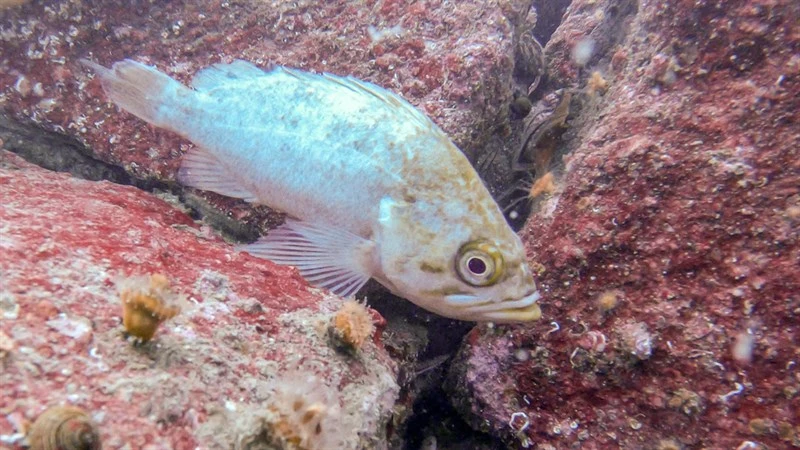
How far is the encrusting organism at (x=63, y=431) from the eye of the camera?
1229 millimetres

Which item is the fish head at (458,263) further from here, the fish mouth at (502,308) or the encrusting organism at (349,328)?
the encrusting organism at (349,328)

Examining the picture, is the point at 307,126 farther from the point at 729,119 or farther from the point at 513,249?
the point at 729,119

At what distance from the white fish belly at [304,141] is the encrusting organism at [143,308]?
1.23m

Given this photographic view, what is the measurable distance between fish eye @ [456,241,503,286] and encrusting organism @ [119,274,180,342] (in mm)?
1502

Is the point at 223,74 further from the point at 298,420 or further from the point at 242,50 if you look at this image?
the point at 298,420

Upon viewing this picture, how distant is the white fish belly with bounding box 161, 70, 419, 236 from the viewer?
2.77 meters

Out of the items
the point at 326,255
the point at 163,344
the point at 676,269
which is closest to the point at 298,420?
the point at 163,344

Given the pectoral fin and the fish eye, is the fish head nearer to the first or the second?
the fish eye

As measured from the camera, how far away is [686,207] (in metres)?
2.77

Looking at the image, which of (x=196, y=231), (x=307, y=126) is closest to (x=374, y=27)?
(x=307, y=126)

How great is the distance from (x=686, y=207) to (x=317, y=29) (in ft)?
10.6

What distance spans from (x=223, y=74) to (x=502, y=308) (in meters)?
2.39

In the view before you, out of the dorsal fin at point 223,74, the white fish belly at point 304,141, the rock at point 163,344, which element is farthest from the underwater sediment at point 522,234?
the dorsal fin at point 223,74

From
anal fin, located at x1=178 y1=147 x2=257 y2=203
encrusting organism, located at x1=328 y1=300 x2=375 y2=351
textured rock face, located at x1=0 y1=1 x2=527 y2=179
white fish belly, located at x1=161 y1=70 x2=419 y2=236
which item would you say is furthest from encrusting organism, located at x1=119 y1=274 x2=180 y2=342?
textured rock face, located at x1=0 y1=1 x2=527 y2=179
